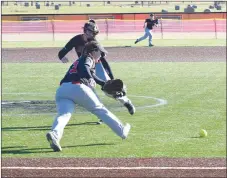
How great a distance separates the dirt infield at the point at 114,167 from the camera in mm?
10773

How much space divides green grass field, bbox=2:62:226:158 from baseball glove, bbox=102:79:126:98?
0.84 m

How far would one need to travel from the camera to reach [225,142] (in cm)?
1342

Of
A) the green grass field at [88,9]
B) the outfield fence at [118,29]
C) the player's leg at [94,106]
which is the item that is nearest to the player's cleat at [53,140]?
the player's leg at [94,106]

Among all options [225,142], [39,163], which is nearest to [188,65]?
[225,142]

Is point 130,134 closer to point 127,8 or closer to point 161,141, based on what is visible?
point 161,141

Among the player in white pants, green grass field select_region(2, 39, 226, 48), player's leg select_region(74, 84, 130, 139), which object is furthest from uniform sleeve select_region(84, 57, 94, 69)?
green grass field select_region(2, 39, 226, 48)

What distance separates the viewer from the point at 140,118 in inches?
652

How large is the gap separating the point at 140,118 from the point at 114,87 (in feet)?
11.5

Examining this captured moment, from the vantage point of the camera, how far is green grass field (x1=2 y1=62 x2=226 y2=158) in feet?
42.3

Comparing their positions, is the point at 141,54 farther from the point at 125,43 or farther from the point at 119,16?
the point at 119,16

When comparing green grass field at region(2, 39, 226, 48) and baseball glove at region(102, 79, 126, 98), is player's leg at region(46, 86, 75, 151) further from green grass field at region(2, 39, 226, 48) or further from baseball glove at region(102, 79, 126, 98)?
green grass field at region(2, 39, 226, 48)

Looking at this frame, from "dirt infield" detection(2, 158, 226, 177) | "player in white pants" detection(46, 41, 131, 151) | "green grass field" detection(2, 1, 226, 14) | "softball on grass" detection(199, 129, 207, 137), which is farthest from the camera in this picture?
"green grass field" detection(2, 1, 226, 14)

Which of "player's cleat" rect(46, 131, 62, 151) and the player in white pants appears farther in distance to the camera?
the player in white pants

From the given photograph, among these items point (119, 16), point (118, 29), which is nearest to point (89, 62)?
point (118, 29)
